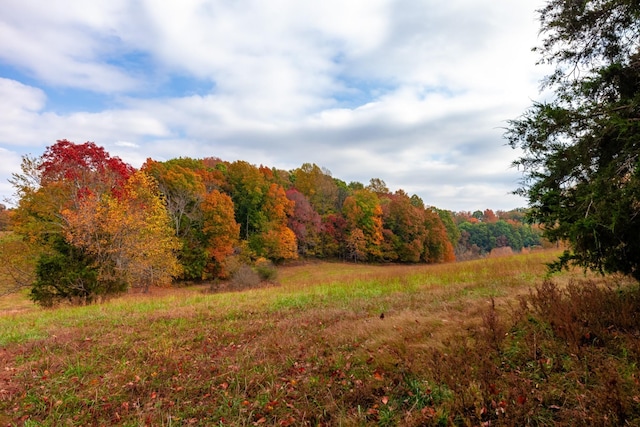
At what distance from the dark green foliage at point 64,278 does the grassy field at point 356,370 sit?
8.89 m

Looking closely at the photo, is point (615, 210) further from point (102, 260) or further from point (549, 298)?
point (102, 260)

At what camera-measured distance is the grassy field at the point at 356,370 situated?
3.08 metres

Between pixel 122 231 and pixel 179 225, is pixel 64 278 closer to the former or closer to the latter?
pixel 122 231

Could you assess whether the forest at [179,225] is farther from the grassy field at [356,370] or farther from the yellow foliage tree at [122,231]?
the grassy field at [356,370]

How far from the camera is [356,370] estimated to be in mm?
4316

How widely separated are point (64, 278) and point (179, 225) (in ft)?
62.7

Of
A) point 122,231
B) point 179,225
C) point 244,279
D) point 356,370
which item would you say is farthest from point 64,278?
point 179,225

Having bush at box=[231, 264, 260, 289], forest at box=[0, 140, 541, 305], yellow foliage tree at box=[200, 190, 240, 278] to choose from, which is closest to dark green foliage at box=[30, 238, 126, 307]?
forest at box=[0, 140, 541, 305]

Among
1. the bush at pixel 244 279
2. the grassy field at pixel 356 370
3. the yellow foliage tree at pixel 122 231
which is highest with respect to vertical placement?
the yellow foliage tree at pixel 122 231

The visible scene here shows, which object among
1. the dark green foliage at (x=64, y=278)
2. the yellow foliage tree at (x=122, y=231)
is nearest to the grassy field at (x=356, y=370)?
the dark green foliage at (x=64, y=278)

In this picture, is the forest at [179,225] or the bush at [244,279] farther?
the bush at [244,279]

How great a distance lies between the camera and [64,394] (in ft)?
14.3

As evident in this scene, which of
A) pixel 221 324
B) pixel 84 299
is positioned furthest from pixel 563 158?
pixel 84 299

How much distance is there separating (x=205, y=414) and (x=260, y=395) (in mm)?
662
